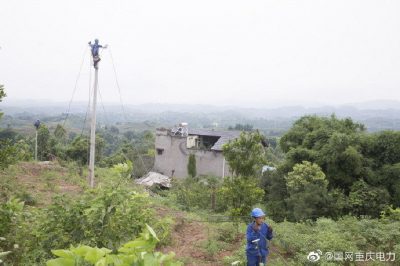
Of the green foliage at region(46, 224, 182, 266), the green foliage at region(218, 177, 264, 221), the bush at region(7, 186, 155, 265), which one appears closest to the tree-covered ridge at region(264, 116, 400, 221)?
the green foliage at region(218, 177, 264, 221)

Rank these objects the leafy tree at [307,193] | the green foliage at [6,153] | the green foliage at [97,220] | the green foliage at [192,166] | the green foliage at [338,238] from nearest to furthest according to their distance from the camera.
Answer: the green foliage at [97,220], the green foliage at [6,153], the green foliage at [338,238], the leafy tree at [307,193], the green foliage at [192,166]

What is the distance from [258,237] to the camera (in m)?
5.35

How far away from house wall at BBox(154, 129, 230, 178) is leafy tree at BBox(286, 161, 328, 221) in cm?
1363

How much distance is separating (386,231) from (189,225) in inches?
197

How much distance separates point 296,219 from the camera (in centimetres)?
1359

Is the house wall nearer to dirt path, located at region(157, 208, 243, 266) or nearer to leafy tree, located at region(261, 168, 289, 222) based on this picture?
leafy tree, located at region(261, 168, 289, 222)

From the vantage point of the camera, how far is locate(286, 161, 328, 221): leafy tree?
43.3 feet

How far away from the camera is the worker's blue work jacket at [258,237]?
17.5 feet

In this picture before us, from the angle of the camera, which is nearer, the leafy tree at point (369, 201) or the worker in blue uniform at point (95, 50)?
the worker in blue uniform at point (95, 50)

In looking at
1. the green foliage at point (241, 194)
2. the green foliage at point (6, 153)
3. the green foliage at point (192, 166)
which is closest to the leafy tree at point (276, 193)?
the green foliage at point (241, 194)

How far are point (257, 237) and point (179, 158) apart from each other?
2484 centimetres

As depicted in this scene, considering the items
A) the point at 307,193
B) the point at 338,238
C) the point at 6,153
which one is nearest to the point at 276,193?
the point at 307,193

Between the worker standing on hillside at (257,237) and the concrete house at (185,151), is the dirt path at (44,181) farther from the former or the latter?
the concrete house at (185,151)

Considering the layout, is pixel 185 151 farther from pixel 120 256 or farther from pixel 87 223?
pixel 120 256
